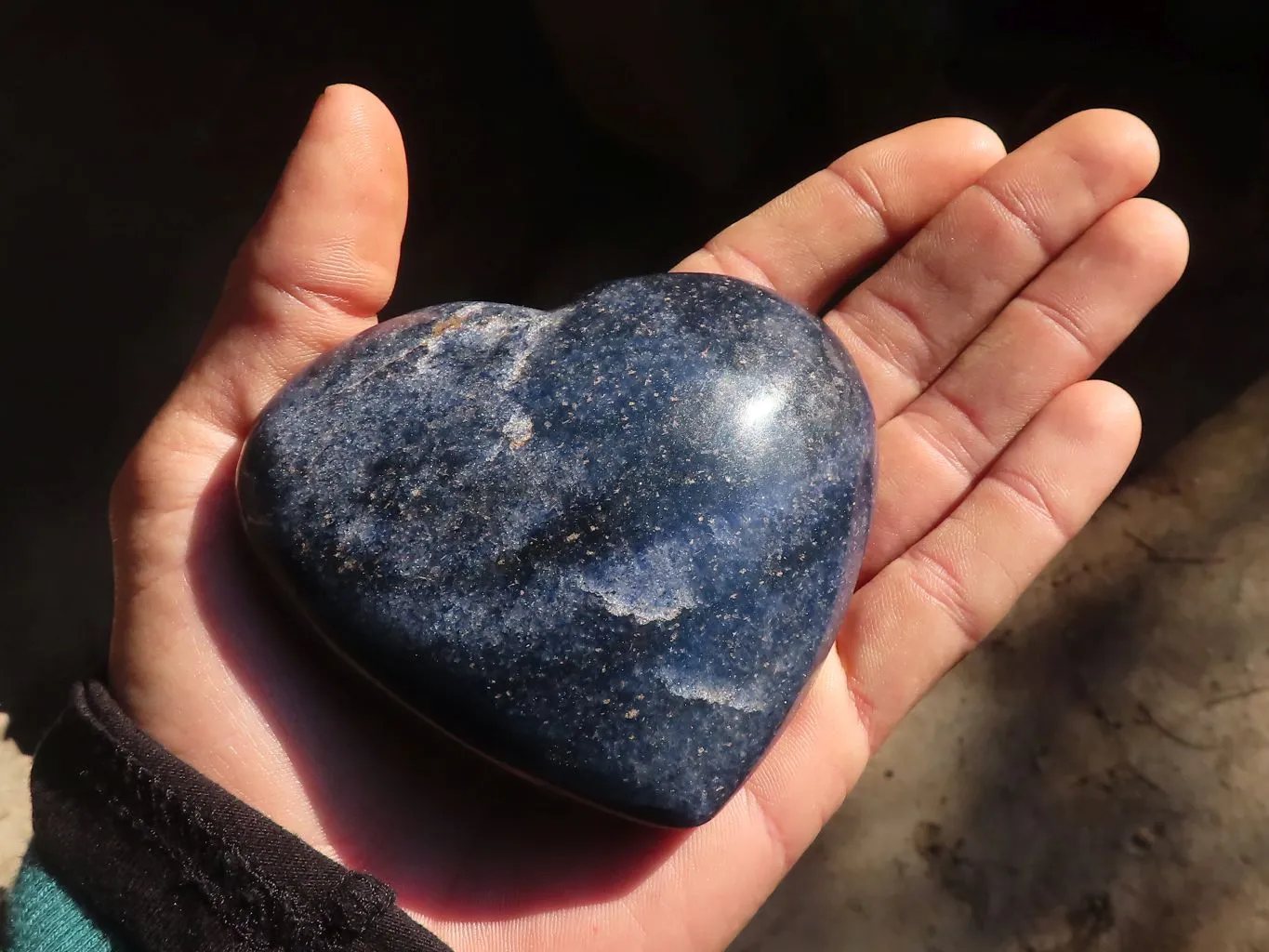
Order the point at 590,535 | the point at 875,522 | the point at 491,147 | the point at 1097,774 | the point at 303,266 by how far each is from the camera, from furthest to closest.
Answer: the point at 491,147 → the point at 1097,774 → the point at 875,522 → the point at 303,266 → the point at 590,535

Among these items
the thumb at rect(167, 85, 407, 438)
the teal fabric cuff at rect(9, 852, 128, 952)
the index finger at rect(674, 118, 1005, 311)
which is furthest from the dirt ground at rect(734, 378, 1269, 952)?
the thumb at rect(167, 85, 407, 438)

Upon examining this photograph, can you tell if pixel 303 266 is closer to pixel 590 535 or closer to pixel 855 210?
pixel 590 535

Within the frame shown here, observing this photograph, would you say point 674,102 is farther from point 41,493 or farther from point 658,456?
point 41,493

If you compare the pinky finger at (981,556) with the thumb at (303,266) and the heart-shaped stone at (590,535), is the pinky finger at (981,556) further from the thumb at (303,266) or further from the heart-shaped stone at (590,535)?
the thumb at (303,266)

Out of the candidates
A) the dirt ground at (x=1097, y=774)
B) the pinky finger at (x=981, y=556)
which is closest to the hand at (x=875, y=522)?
the pinky finger at (x=981, y=556)

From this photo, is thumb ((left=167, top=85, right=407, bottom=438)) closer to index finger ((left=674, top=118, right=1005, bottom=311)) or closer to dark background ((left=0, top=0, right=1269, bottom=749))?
index finger ((left=674, top=118, right=1005, bottom=311))

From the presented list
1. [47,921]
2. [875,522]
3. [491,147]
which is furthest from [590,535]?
[491,147]
